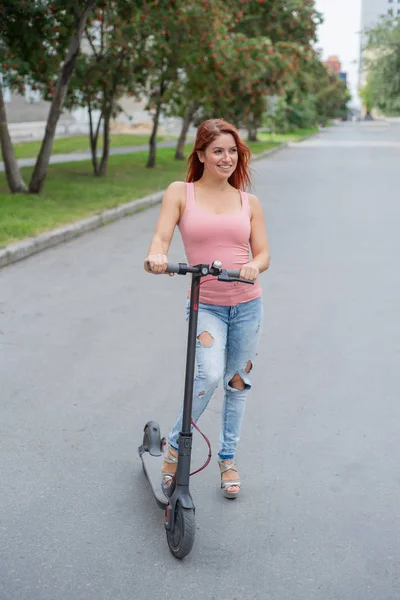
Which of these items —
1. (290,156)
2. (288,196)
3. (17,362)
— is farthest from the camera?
(290,156)

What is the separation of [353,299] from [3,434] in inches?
180

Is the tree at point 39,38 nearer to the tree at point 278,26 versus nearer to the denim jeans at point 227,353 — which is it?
the tree at point 278,26

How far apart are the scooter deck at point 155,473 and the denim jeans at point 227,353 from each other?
0.17 meters

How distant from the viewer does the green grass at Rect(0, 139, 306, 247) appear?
1242 cm

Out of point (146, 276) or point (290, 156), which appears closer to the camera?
point (146, 276)

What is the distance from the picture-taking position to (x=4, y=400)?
5387mm

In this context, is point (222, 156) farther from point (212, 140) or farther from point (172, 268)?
point (172, 268)

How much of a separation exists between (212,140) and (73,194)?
534 inches

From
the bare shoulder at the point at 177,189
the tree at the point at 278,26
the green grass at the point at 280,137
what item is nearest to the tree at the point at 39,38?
the tree at the point at 278,26

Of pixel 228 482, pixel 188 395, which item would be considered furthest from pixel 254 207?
pixel 228 482

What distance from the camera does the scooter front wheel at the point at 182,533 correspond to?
337 cm

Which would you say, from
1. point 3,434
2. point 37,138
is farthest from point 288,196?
point 37,138

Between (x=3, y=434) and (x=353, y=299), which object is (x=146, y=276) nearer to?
(x=353, y=299)

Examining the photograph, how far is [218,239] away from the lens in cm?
374
